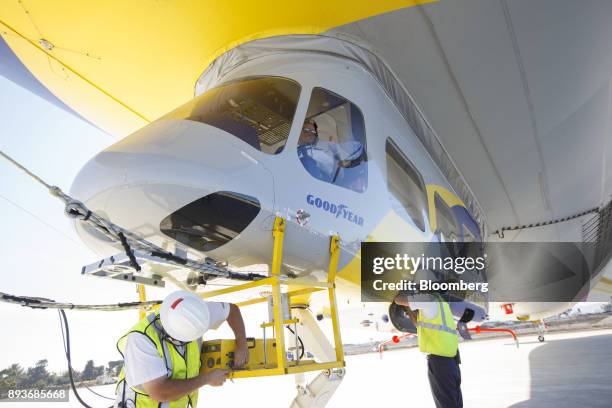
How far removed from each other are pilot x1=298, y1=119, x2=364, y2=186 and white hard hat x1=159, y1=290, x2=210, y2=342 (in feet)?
4.42

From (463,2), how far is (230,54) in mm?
2244

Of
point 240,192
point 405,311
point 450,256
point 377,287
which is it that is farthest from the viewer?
point 450,256

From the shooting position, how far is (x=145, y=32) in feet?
12.0

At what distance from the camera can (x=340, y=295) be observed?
12.3 ft

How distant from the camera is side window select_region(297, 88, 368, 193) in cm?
305

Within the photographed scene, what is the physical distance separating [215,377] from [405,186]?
3002mm

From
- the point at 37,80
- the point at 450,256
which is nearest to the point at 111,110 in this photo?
the point at 37,80

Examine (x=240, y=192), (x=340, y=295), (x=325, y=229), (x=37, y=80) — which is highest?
(x=37, y=80)

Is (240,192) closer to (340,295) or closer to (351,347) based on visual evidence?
(340,295)

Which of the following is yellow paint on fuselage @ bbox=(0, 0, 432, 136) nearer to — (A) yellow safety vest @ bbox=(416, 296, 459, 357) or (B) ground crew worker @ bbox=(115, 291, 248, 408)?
(B) ground crew worker @ bbox=(115, 291, 248, 408)

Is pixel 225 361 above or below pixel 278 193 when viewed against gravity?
below

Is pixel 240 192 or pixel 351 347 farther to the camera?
pixel 351 347

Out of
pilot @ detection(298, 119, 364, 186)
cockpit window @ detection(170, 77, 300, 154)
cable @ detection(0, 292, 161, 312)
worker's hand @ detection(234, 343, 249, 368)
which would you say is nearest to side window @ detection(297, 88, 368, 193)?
pilot @ detection(298, 119, 364, 186)

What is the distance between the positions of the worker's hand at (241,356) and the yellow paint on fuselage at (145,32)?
285cm
